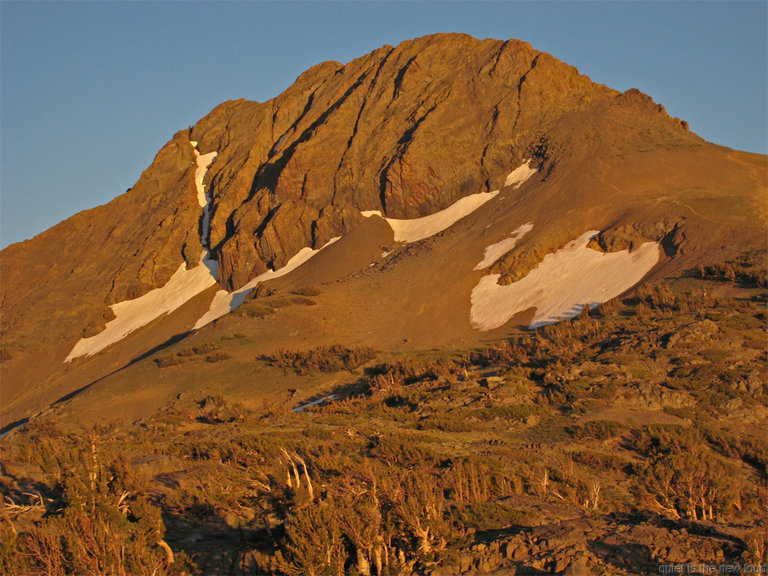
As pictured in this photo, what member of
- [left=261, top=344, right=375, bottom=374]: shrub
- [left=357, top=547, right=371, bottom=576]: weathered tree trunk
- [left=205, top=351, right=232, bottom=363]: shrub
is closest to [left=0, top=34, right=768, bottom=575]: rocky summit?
[left=357, top=547, right=371, bottom=576]: weathered tree trunk

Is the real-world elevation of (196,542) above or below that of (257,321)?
below

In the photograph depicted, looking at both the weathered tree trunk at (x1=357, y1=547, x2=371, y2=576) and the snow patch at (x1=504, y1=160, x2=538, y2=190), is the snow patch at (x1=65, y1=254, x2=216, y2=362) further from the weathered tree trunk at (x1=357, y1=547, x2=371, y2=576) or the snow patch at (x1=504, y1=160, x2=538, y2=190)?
the weathered tree trunk at (x1=357, y1=547, x2=371, y2=576)

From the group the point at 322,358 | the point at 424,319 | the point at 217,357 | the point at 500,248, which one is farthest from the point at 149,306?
the point at 322,358

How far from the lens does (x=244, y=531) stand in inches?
369

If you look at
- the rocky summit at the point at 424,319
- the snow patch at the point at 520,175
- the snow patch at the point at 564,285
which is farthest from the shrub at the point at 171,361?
the snow patch at the point at 520,175

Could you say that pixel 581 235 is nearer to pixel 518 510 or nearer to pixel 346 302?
pixel 346 302

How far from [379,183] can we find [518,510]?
138ft

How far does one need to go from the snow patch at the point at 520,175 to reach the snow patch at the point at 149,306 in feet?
69.9

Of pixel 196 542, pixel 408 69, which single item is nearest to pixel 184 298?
pixel 408 69

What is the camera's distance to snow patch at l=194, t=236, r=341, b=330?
158 ft

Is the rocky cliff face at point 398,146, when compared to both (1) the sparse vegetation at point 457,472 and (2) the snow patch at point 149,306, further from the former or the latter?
(1) the sparse vegetation at point 457,472

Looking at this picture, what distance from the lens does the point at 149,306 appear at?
5247cm

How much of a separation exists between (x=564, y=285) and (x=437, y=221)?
1442cm

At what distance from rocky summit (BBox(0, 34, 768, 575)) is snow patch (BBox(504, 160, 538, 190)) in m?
0.22
